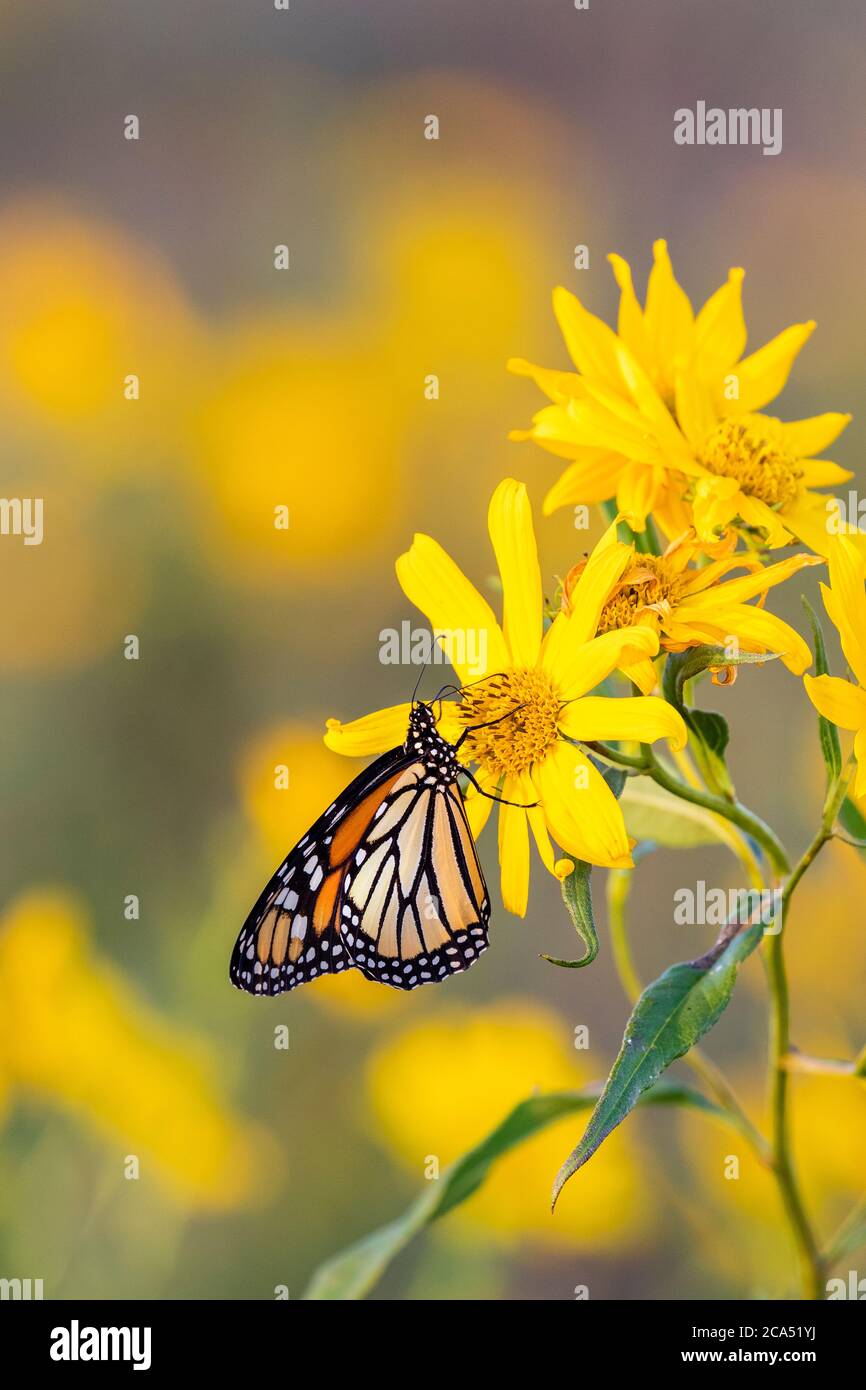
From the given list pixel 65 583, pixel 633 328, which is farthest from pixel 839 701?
pixel 65 583

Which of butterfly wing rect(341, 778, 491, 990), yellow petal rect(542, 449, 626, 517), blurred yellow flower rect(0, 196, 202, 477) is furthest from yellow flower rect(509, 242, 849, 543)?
blurred yellow flower rect(0, 196, 202, 477)

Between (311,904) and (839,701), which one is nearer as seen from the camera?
(839,701)

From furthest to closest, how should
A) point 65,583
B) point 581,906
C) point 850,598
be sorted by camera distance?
point 65,583 < point 850,598 < point 581,906

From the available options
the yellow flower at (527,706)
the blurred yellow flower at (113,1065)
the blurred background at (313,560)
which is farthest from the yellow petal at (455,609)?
the blurred yellow flower at (113,1065)

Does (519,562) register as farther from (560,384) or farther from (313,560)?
(313,560)

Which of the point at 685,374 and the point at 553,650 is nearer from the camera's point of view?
the point at 553,650

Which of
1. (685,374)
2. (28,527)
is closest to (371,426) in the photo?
(28,527)
